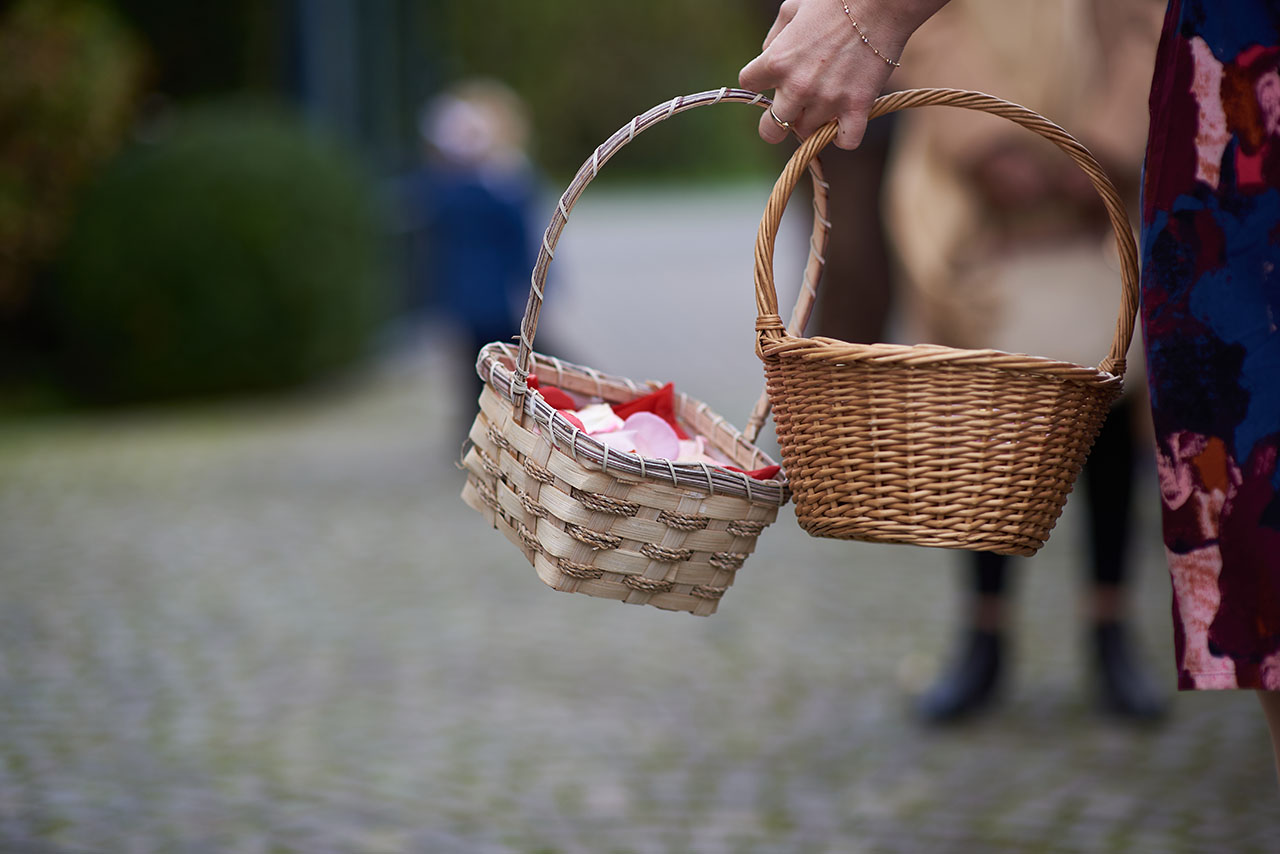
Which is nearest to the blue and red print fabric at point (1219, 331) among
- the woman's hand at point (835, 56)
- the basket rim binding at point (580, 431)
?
the woman's hand at point (835, 56)

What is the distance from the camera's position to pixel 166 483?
6145mm

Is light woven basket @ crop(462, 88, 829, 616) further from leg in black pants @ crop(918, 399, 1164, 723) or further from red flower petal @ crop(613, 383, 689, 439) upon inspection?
leg in black pants @ crop(918, 399, 1164, 723)

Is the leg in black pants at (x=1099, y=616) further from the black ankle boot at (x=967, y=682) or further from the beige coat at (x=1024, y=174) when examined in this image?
the beige coat at (x=1024, y=174)

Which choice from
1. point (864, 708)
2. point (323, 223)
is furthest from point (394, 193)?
point (864, 708)

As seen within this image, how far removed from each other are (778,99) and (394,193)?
10.6 meters

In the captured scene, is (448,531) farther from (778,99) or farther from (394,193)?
(394,193)

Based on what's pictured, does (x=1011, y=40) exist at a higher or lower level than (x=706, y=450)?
higher

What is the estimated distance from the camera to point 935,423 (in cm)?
160

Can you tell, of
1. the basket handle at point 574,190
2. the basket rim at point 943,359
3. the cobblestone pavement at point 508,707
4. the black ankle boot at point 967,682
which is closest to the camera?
the basket rim at point 943,359

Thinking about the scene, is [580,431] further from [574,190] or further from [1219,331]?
[1219,331]

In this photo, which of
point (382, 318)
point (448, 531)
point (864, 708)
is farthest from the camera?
point (382, 318)

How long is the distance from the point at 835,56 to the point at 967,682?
2.07m

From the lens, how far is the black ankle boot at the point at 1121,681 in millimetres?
3238

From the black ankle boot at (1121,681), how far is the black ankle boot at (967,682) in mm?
235
